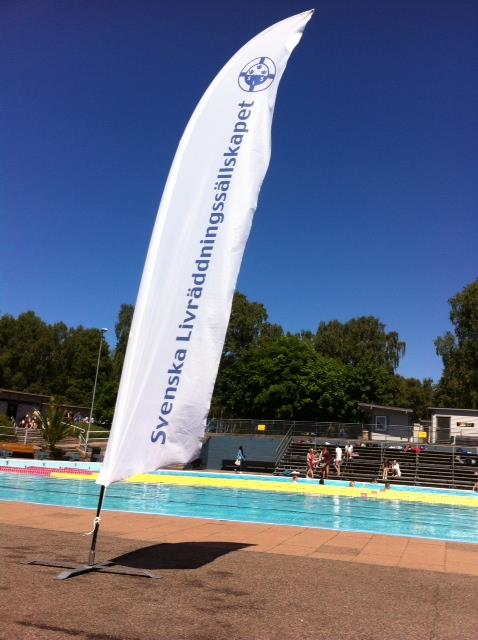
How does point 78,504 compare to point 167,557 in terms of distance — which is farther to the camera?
point 78,504

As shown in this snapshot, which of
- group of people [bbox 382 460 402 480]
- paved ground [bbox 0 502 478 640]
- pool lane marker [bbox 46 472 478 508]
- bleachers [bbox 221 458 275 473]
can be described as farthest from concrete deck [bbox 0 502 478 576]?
bleachers [bbox 221 458 275 473]

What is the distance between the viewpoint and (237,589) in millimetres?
6023

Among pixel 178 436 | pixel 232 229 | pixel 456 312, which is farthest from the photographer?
pixel 456 312

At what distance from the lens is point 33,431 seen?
3819cm

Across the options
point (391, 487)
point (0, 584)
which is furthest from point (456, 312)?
point (0, 584)

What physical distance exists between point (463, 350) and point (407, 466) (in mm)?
28956

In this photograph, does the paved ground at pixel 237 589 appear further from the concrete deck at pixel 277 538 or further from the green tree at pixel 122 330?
the green tree at pixel 122 330

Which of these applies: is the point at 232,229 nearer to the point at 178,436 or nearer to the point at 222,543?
the point at 178,436

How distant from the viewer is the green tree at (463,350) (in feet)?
186

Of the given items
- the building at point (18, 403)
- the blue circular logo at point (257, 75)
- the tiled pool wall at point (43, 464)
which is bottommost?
the tiled pool wall at point (43, 464)

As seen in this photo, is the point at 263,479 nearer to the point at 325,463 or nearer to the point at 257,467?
the point at 325,463

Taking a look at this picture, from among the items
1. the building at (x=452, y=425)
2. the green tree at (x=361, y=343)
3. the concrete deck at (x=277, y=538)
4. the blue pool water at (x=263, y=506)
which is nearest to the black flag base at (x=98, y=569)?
the concrete deck at (x=277, y=538)

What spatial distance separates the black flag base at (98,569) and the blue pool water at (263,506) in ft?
22.8

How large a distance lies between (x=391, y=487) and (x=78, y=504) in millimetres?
15337
